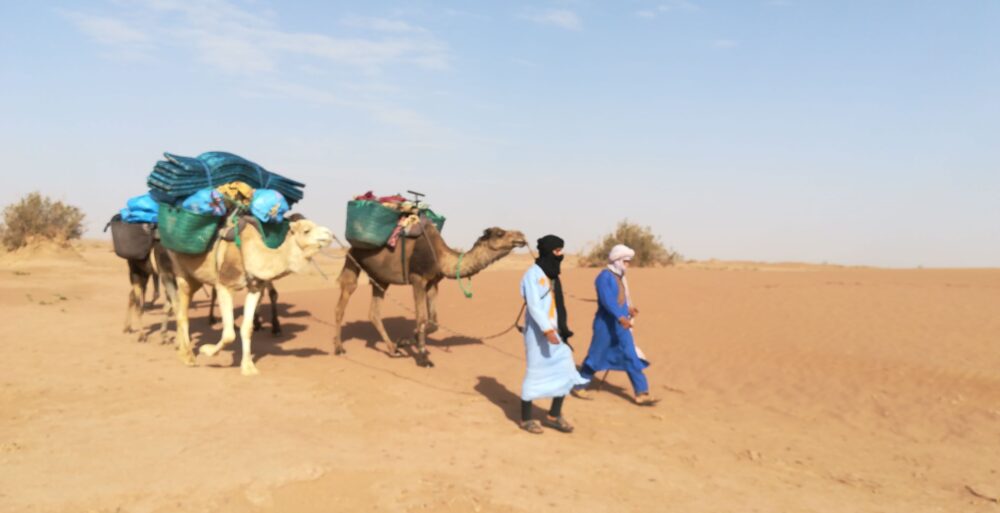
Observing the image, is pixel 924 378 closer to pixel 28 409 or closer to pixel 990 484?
pixel 990 484

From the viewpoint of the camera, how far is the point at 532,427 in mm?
7078

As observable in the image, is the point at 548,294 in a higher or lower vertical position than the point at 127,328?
higher

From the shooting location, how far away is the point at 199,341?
12.5 metres

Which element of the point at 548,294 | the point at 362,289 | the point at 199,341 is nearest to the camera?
the point at 548,294

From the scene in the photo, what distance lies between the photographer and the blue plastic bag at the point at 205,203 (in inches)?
369

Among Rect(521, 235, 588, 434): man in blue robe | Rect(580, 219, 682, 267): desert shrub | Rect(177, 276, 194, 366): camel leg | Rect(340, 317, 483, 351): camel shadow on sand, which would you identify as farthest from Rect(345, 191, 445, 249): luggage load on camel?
Rect(580, 219, 682, 267): desert shrub

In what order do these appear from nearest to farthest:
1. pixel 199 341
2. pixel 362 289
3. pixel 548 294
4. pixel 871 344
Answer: pixel 548 294
pixel 871 344
pixel 199 341
pixel 362 289

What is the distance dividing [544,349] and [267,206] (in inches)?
185

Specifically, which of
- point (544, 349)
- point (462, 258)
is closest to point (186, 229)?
point (462, 258)

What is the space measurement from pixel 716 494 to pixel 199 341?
10014 mm

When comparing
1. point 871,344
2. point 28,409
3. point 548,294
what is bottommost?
point 28,409

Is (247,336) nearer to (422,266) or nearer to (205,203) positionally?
(205,203)

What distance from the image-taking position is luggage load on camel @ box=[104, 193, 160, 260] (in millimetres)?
11586

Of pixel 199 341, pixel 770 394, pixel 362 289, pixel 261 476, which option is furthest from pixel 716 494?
pixel 362 289
